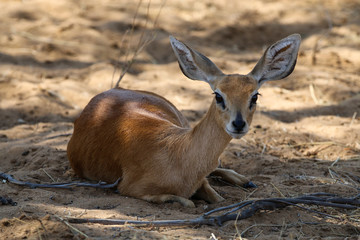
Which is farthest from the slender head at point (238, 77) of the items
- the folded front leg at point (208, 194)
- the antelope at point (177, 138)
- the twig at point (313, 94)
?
the twig at point (313, 94)

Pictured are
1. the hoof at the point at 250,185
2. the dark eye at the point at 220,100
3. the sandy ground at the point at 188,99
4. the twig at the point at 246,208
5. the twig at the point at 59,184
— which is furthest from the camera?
the hoof at the point at 250,185

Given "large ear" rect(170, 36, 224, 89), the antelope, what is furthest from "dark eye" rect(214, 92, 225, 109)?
"large ear" rect(170, 36, 224, 89)

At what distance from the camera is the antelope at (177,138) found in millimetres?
4145

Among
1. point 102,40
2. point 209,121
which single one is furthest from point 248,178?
point 102,40

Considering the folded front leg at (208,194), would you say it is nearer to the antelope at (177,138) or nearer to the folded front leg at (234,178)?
the antelope at (177,138)

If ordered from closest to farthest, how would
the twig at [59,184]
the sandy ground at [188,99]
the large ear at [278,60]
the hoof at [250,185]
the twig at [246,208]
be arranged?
the twig at [246,208] < the sandy ground at [188,99] < the large ear at [278,60] < the twig at [59,184] < the hoof at [250,185]

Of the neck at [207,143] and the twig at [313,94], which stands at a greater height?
the neck at [207,143]

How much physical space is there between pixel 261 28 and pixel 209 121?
6070mm

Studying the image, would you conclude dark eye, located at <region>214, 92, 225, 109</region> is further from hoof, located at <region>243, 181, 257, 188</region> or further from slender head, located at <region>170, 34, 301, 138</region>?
hoof, located at <region>243, 181, 257, 188</region>

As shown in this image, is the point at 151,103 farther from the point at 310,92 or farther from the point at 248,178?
the point at 310,92

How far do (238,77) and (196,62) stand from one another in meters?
0.39

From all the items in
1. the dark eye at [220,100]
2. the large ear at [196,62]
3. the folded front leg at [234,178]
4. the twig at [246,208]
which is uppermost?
the large ear at [196,62]

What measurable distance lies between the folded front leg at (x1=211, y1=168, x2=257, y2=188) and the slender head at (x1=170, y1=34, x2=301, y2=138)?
96cm

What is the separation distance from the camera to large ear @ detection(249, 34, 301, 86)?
13.9 feet
